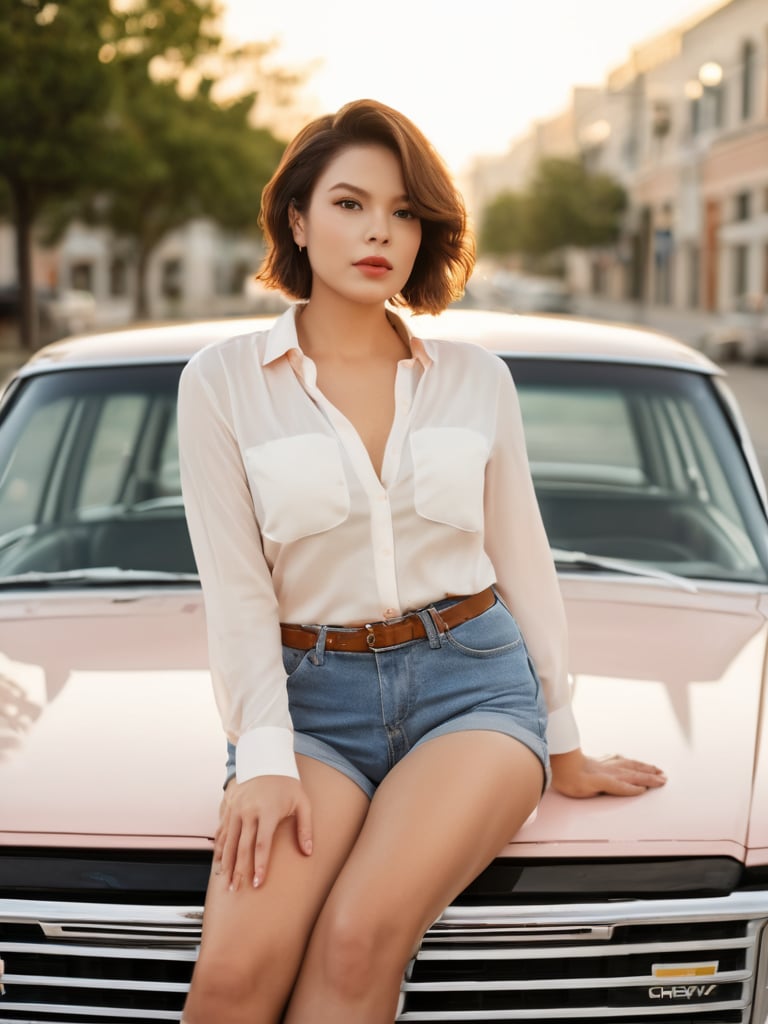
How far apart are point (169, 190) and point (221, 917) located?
37.6m

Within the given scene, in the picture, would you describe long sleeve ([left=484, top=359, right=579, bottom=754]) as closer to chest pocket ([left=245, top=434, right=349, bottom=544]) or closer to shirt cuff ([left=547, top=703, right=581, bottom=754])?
→ shirt cuff ([left=547, top=703, right=581, bottom=754])

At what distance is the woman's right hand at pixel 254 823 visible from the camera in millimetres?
1946

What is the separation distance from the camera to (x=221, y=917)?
1.90m

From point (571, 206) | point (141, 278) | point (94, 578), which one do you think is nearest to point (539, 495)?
point (94, 578)

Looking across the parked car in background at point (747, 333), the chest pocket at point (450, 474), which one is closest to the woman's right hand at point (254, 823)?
the chest pocket at point (450, 474)

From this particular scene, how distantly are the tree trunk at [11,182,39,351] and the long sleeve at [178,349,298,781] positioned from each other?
945 inches

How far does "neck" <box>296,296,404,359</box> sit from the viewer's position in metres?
2.45

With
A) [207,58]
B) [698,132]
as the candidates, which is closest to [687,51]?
[698,132]

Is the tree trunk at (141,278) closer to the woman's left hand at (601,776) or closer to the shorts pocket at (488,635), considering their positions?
Result: the shorts pocket at (488,635)

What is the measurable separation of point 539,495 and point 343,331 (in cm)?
150

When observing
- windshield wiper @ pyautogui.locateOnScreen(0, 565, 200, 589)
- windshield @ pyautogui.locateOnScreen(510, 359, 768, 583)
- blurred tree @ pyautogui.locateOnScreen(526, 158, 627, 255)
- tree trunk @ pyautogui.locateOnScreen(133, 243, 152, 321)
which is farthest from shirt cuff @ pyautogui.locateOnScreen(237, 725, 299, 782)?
blurred tree @ pyautogui.locateOnScreen(526, 158, 627, 255)

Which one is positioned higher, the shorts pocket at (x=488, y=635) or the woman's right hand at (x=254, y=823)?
the shorts pocket at (x=488, y=635)

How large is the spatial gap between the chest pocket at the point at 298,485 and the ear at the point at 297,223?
1.37 feet

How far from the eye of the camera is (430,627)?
7.48 ft
